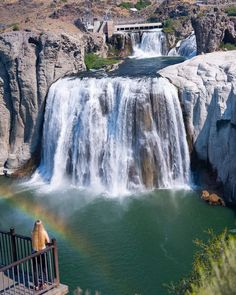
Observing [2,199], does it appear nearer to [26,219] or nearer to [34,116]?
[26,219]

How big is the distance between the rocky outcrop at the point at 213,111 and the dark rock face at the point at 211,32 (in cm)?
990

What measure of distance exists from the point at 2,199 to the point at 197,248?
1056 centimetres

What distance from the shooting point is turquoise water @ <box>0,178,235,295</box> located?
56.6 ft

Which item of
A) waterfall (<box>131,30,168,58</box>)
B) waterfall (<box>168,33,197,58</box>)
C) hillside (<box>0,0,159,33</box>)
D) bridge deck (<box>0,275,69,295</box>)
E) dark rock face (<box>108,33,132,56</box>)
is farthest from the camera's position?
hillside (<box>0,0,159,33</box>)

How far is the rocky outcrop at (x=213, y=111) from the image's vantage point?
936 inches

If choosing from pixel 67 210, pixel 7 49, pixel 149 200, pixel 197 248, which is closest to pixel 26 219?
pixel 67 210

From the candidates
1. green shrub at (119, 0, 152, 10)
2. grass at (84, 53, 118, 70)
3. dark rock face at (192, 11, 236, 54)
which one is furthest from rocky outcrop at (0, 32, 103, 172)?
green shrub at (119, 0, 152, 10)


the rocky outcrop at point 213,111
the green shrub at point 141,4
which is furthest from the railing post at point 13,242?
the green shrub at point 141,4

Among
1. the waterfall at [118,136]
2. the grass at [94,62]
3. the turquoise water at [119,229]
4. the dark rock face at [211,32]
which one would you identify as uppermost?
the dark rock face at [211,32]

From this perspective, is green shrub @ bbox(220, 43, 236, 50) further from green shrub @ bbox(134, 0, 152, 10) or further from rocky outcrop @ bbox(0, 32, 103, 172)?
green shrub @ bbox(134, 0, 152, 10)

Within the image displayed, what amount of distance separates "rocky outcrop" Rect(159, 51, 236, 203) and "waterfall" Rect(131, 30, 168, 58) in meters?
17.0

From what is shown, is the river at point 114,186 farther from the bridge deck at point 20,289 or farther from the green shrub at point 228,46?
the green shrub at point 228,46

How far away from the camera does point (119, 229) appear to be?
68.1ft

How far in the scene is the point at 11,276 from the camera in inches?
400
